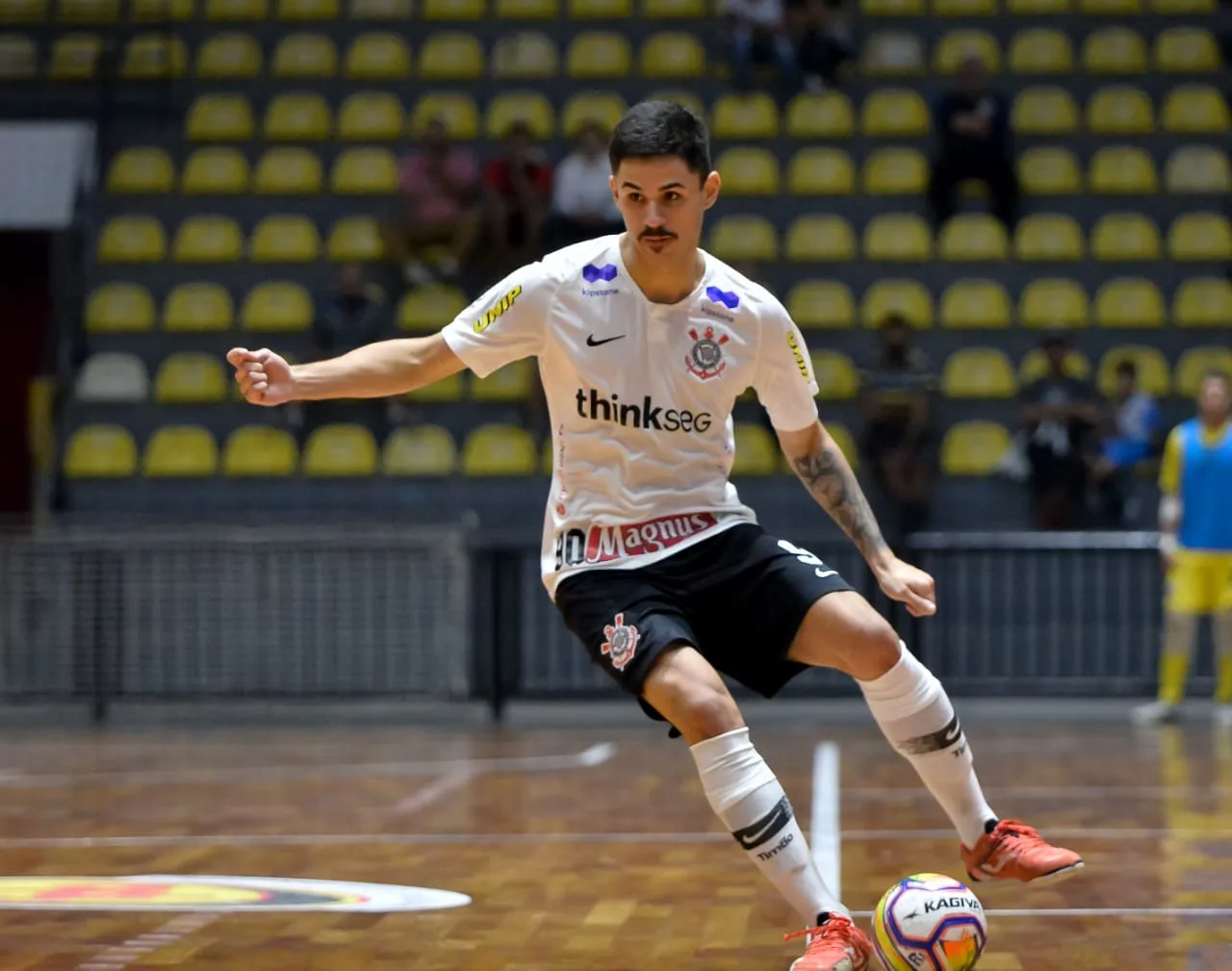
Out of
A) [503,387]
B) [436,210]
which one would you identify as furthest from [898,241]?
[436,210]

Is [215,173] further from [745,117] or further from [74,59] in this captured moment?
[745,117]

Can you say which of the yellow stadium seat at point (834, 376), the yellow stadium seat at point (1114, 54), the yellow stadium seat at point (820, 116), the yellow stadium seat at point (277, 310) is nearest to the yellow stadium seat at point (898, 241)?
the yellow stadium seat at point (820, 116)

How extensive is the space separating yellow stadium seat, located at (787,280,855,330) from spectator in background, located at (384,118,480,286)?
2.83m

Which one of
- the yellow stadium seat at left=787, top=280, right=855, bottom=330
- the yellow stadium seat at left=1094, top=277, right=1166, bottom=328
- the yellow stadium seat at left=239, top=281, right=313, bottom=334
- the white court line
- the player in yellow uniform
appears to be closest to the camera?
the white court line

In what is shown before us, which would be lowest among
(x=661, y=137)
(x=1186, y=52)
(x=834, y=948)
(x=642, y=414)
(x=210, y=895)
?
(x=210, y=895)

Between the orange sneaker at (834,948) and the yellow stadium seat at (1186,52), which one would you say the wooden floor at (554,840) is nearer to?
the orange sneaker at (834,948)

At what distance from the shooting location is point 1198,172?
59.2ft

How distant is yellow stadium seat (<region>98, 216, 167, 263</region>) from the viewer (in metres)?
18.0

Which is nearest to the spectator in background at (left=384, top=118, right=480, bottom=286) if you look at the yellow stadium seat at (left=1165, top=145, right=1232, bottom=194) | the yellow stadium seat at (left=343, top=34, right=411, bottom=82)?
the yellow stadium seat at (left=343, top=34, right=411, bottom=82)

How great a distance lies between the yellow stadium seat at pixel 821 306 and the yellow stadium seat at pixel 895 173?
4.65ft

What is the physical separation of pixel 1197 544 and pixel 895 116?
657 cm

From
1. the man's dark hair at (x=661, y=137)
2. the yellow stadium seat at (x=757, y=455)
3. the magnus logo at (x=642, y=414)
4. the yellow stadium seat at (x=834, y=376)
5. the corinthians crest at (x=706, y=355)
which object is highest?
the man's dark hair at (x=661, y=137)

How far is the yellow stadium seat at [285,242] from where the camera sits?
58.6 ft

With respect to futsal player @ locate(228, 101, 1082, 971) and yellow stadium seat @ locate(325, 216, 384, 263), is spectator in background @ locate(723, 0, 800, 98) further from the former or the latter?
futsal player @ locate(228, 101, 1082, 971)
